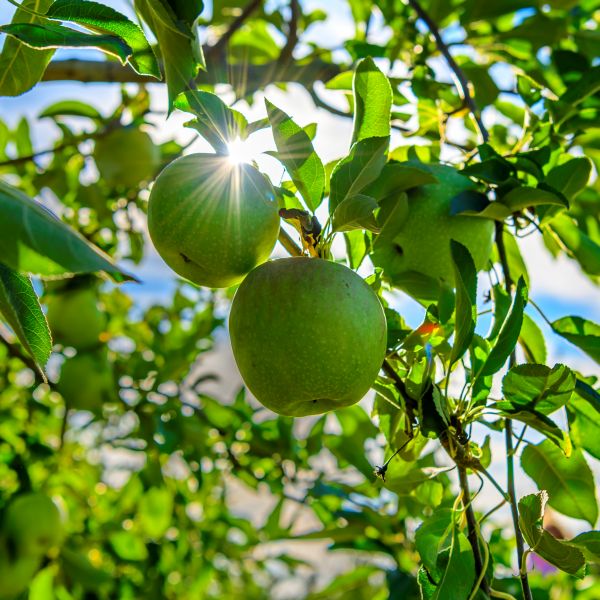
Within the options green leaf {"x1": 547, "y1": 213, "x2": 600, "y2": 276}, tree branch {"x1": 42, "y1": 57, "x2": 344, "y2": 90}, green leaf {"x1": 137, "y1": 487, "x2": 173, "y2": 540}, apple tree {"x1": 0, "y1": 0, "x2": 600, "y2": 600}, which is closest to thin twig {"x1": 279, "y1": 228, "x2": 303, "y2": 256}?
apple tree {"x1": 0, "y1": 0, "x2": 600, "y2": 600}

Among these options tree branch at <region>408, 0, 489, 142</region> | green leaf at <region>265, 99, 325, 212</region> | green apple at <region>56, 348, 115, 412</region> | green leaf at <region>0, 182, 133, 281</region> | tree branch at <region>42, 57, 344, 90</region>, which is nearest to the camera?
green leaf at <region>0, 182, 133, 281</region>

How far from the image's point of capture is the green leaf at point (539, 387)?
2.32ft

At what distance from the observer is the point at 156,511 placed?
201cm

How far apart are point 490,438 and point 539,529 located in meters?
0.20

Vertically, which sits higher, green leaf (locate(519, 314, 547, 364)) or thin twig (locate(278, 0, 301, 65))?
thin twig (locate(278, 0, 301, 65))

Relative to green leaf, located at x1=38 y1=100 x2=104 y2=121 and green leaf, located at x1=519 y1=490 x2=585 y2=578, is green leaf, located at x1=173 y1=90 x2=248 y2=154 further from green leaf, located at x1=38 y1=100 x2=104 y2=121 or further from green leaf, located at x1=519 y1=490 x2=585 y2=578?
green leaf, located at x1=38 y1=100 x2=104 y2=121

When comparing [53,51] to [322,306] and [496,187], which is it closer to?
[322,306]

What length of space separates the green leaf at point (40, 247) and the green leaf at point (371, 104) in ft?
1.22

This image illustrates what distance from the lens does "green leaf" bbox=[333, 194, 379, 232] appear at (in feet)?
2.14

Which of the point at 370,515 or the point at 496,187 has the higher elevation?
the point at 496,187

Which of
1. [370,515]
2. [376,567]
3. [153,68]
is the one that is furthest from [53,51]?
[376,567]

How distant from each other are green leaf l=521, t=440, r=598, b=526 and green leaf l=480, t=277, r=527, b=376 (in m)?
0.16

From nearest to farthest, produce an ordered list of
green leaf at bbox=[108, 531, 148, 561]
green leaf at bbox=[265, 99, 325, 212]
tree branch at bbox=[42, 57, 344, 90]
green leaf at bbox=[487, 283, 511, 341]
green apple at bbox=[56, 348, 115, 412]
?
green leaf at bbox=[265, 99, 325, 212] → green leaf at bbox=[487, 283, 511, 341] → tree branch at bbox=[42, 57, 344, 90] → green apple at bbox=[56, 348, 115, 412] → green leaf at bbox=[108, 531, 148, 561]

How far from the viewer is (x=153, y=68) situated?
66 centimetres
